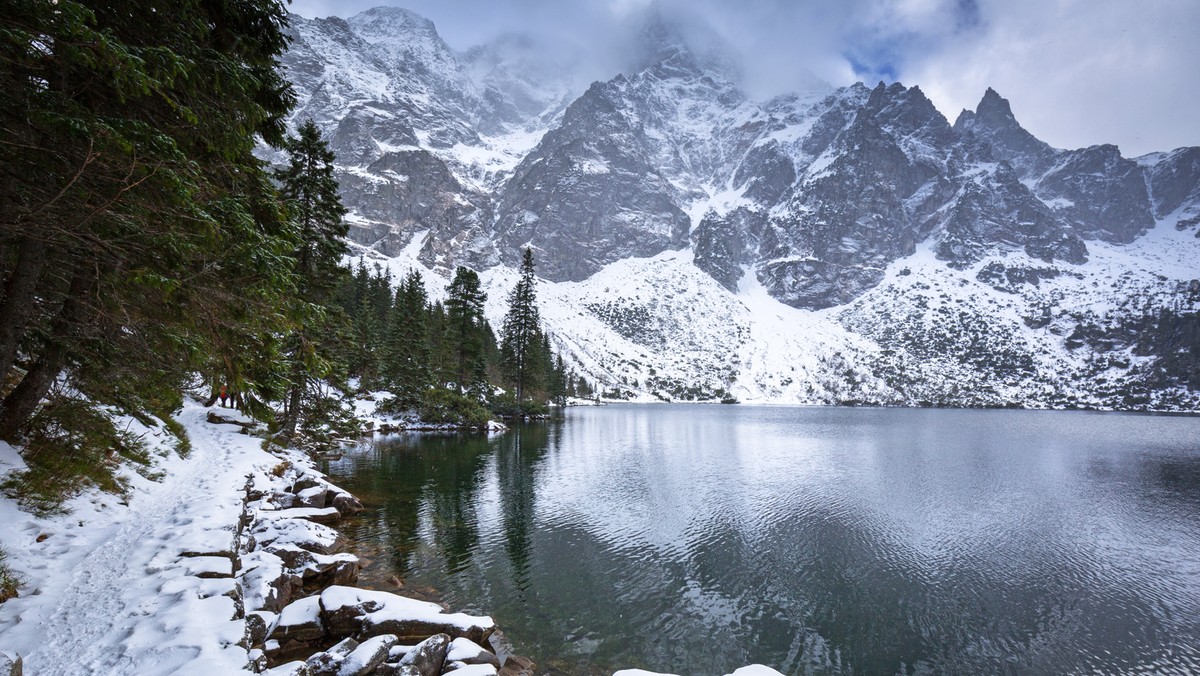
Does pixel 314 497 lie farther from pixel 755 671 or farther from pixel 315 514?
pixel 755 671

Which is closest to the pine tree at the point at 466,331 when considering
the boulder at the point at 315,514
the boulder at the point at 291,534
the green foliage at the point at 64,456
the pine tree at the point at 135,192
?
the boulder at the point at 315,514

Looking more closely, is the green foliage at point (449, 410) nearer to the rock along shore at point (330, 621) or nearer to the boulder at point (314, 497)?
the boulder at point (314, 497)

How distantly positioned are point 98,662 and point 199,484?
10.4 meters

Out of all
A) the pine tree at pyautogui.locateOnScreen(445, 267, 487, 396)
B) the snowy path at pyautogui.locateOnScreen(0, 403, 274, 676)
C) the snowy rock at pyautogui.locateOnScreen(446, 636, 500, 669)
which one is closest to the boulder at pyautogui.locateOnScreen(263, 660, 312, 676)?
the snowy path at pyautogui.locateOnScreen(0, 403, 274, 676)

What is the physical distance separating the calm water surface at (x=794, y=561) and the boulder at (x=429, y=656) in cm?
277

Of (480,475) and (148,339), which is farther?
(480,475)

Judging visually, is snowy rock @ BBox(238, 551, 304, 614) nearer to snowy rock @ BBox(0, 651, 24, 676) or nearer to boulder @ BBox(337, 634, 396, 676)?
boulder @ BBox(337, 634, 396, 676)

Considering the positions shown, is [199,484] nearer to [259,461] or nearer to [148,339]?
[259,461]

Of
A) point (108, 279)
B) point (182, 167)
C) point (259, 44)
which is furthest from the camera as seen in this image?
point (259, 44)

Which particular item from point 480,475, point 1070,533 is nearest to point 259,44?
point 480,475

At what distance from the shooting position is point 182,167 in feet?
20.3

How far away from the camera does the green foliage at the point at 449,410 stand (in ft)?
167

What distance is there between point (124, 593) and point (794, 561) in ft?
60.9

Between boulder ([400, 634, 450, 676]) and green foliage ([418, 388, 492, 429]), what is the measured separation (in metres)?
44.5
